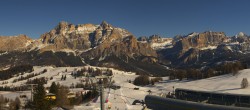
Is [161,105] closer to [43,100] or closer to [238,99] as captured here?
[238,99]

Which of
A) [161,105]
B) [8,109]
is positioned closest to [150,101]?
[161,105]

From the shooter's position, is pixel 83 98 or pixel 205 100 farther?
pixel 83 98

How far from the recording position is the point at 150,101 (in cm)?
9738

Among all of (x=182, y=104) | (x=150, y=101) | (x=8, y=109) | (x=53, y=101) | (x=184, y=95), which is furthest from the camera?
(x=8, y=109)

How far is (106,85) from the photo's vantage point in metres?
58.5

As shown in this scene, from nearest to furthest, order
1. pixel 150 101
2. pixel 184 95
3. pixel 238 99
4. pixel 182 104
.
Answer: pixel 182 104 < pixel 238 99 < pixel 150 101 < pixel 184 95

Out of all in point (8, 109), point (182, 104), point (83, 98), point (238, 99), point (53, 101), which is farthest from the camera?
point (83, 98)

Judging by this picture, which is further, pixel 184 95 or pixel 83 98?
pixel 83 98

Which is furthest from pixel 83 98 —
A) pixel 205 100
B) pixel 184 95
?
pixel 205 100

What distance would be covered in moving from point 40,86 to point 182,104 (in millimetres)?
49048

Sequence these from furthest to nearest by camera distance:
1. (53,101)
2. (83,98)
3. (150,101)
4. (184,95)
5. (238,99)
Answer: (83,98)
(53,101)
(184,95)
(150,101)
(238,99)

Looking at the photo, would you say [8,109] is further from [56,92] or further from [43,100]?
[43,100]

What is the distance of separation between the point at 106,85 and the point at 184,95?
2040 inches

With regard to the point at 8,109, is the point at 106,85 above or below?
above
